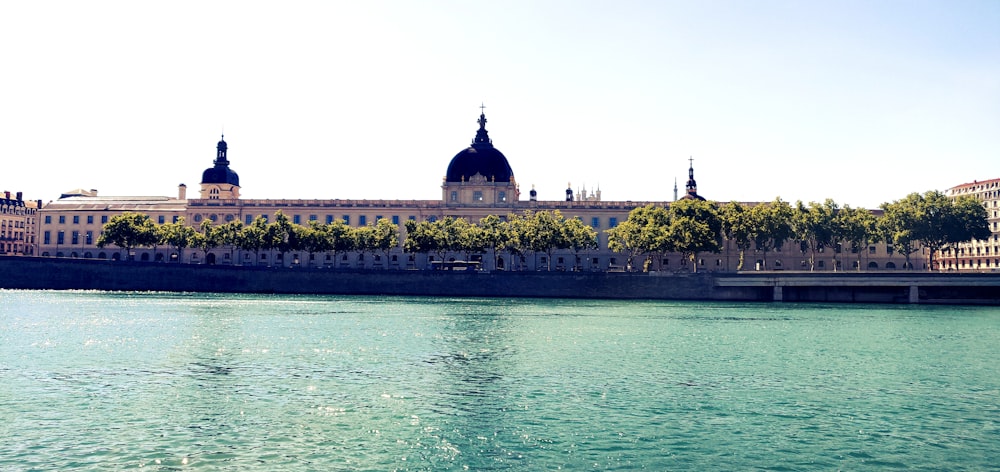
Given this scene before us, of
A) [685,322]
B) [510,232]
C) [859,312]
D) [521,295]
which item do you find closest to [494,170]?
[510,232]

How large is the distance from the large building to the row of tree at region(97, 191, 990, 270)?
12.2 m

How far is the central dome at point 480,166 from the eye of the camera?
163375mm

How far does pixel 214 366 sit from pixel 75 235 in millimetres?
152668

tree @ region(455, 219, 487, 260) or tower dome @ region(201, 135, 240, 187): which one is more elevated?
tower dome @ region(201, 135, 240, 187)

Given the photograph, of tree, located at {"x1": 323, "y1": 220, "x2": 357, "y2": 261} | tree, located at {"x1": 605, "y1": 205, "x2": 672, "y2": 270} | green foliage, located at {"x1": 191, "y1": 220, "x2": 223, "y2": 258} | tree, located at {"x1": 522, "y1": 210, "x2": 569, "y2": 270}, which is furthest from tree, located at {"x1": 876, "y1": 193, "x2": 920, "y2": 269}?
green foliage, located at {"x1": 191, "y1": 220, "x2": 223, "y2": 258}

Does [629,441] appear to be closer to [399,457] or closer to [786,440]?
[786,440]

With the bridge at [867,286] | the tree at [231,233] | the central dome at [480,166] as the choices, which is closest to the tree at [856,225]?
the bridge at [867,286]

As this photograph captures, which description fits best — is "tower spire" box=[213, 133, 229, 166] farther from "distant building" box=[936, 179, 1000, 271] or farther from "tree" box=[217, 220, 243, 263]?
"distant building" box=[936, 179, 1000, 271]

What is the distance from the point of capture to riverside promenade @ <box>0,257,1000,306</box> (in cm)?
11244

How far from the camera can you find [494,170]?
16362 cm

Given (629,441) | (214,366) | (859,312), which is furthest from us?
(859,312)

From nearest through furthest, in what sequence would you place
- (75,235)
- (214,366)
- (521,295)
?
1. (214,366)
2. (521,295)
3. (75,235)

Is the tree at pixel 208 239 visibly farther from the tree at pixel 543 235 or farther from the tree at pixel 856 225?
the tree at pixel 856 225

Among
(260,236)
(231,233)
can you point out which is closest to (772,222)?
(260,236)
